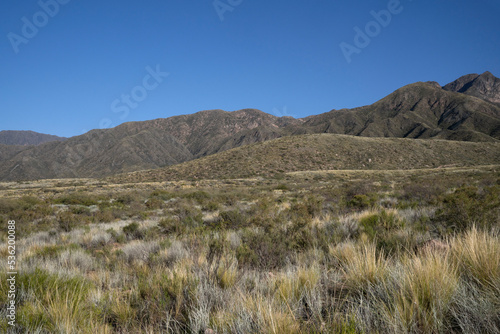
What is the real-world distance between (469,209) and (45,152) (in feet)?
795

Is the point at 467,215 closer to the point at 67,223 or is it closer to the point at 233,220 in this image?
the point at 233,220

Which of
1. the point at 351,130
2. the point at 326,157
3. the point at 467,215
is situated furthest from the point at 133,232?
the point at 351,130

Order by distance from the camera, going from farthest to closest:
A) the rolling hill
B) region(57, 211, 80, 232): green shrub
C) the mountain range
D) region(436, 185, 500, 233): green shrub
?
the mountain range
the rolling hill
region(57, 211, 80, 232): green shrub
region(436, 185, 500, 233): green shrub

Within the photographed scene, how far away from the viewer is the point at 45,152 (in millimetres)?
189750

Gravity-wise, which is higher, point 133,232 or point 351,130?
point 351,130

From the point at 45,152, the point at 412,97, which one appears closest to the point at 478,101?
the point at 412,97

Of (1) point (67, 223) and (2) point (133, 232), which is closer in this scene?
(2) point (133, 232)

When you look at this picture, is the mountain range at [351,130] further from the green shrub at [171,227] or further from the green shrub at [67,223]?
the green shrub at [67,223]

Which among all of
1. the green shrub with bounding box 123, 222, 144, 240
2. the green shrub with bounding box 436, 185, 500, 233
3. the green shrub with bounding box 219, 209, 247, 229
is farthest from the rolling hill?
the green shrub with bounding box 436, 185, 500, 233

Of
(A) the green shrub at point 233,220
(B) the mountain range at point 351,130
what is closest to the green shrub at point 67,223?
(A) the green shrub at point 233,220

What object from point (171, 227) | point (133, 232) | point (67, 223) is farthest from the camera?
point (67, 223)

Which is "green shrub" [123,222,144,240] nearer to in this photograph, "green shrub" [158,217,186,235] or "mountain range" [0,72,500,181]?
"green shrub" [158,217,186,235]

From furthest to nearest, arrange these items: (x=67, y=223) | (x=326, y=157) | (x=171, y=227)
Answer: (x=326, y=157)
(x=67, y=223)
(x=171, y=227)

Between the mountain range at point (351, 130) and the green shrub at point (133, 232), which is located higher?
the mountain range at point (351, 130)
